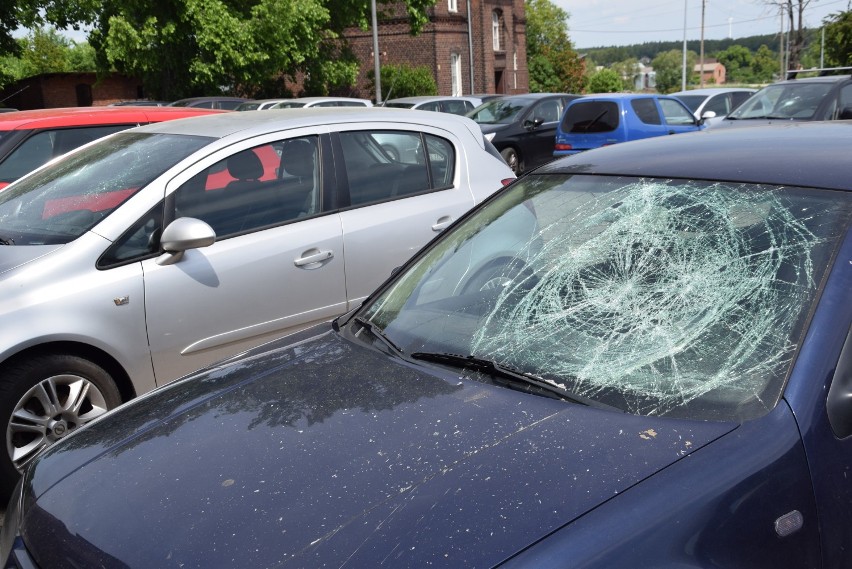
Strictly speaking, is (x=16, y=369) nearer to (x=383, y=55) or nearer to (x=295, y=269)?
(x=295, y=269)

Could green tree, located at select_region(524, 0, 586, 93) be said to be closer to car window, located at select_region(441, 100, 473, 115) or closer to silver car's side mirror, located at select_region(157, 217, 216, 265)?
car window, located at select_region(441, 100, 473, 115)

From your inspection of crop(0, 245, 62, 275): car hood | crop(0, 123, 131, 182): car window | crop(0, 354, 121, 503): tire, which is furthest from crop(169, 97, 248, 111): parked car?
crop(0, 354, 121, 503): tire

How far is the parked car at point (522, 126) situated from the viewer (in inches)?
720

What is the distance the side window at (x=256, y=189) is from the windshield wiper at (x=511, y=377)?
241 cm

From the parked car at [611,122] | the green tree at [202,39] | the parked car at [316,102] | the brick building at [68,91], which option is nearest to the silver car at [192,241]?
the parked car at [611,122]

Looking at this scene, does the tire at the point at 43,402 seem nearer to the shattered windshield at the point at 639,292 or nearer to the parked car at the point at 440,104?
the shattered windshield at the point at 639,292

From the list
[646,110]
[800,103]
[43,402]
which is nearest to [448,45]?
[646,110]

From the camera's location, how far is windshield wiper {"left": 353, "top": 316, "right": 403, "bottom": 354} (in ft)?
9.36

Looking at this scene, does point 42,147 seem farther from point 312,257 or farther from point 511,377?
point 511,377

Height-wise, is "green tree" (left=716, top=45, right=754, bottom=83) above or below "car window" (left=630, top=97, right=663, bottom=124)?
above

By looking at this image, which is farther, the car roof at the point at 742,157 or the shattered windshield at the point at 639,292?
the car roof at the point at 742,157

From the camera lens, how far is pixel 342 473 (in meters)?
2.05

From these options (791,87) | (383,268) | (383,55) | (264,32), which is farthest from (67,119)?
(383,55)

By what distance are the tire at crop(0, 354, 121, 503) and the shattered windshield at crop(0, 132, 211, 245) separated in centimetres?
67
